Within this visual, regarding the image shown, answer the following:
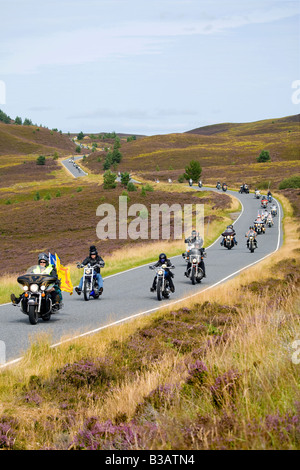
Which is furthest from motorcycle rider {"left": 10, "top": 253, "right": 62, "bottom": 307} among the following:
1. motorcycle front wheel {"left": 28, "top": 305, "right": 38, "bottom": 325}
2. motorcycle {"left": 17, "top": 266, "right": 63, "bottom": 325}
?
motorcycle front wheel {"left": 28, "top": 305, "right": 38, "bottom": 325}

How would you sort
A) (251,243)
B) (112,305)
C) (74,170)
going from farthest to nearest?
1. (74,170)
2. (251,243)
3. (112,305)

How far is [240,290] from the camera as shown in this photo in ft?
51.2

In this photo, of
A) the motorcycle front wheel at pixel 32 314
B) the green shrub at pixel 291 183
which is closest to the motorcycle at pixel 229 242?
the motorcycle front wheel at pixel 32 314

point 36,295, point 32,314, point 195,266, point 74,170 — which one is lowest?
point 32,314

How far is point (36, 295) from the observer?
12.7m

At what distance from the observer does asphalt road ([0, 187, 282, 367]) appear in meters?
11.5

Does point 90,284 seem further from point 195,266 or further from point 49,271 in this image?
point 195,266

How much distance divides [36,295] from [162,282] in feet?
16.7

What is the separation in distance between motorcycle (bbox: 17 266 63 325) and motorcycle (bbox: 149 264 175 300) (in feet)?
14.1

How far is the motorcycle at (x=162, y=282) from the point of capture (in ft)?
54.1

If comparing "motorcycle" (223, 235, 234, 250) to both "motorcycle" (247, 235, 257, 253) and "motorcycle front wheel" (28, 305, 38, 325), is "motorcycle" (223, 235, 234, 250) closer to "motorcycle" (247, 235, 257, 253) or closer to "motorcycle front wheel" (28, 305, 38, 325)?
"motorcycle" (247, 235, 257, 253)

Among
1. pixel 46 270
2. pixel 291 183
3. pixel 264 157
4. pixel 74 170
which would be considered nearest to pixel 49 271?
pixel 46 270

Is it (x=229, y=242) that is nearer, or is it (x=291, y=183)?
(x=229, y=242)

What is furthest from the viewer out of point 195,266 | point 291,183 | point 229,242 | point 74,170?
point 74,170
